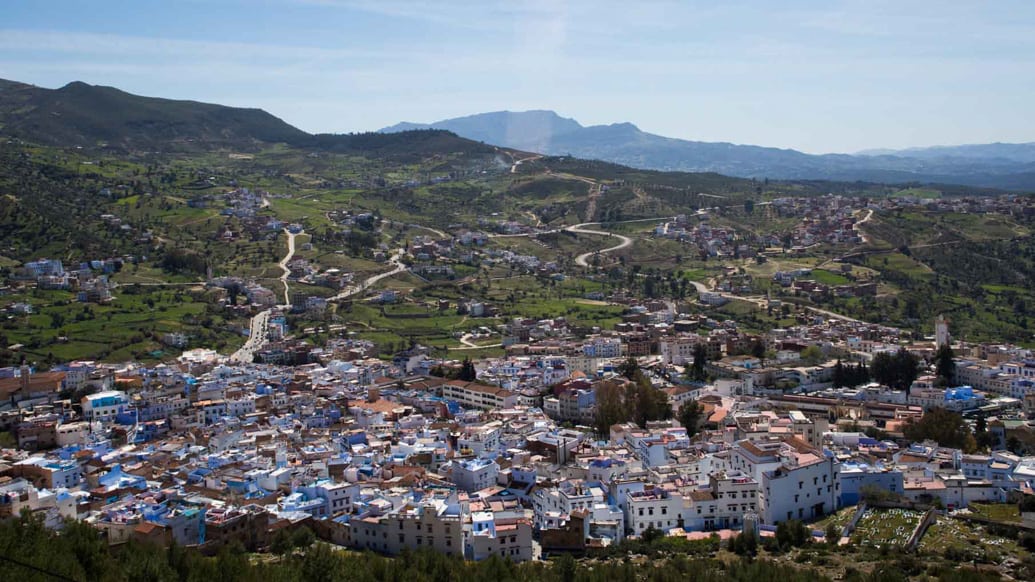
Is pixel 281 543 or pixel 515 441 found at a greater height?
pixel 281 543

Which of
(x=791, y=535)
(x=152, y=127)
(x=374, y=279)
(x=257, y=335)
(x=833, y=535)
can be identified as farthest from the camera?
(x=152, y=127)

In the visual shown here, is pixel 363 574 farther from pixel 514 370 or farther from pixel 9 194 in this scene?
pixel 9 194

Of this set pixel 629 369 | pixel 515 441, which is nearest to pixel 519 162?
pixel 629 369

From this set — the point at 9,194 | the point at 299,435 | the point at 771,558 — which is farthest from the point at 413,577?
the point at 9,194

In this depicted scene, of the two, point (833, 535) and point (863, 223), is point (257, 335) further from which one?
point (863, 223)

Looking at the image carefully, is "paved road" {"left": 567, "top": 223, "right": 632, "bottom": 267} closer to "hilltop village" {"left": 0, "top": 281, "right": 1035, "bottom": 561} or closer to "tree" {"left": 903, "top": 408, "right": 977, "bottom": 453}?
"hilltop village" {"left": 0, "top": 281, "right": 1035, "bottom": 561}

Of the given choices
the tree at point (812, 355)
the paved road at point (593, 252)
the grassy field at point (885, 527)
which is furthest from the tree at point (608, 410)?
the paved road at point (593, 252)

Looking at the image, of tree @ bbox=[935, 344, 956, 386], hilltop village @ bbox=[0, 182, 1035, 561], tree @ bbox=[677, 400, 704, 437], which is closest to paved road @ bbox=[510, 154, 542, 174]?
hilltop village @ bbox=[0, 182, 1035, 561]

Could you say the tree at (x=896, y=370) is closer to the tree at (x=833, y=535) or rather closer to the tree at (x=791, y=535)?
the tree at (x=833, y=535)
